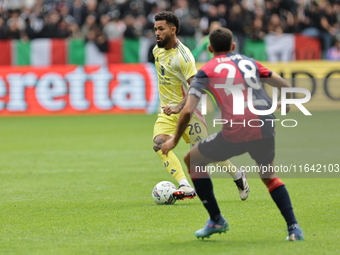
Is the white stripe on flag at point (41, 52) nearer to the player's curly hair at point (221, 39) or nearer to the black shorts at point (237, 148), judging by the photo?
the player's curly hair at point (221, 39)

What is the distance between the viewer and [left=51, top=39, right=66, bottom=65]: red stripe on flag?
65.9ft

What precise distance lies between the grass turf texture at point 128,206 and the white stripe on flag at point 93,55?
23.4 ft

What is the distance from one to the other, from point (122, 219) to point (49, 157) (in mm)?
5546

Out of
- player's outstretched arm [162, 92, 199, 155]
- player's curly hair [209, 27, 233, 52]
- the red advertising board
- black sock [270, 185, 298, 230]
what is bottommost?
the red advertising board

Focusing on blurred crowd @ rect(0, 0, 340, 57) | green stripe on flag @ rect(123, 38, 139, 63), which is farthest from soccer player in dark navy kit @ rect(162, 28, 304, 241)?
green stripe on flag @ rect(123, 38, 139, 63)

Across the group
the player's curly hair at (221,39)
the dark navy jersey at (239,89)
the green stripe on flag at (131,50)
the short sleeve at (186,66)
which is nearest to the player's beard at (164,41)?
the short sleeve at (186,66)

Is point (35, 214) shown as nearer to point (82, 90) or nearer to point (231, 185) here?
point (231, 185)

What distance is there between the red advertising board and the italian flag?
101cm

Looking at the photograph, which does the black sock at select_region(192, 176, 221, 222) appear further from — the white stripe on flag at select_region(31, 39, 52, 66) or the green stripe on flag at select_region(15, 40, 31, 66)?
the green stripe on flag at select_region(15, 40, 31, 66)

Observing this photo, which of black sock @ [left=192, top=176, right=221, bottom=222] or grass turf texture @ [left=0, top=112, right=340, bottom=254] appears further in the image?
black sock @ [left=192, top=176, right=221, bottom=222]

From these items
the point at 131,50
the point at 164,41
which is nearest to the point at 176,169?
the point at 164,41

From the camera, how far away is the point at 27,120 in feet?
60.1

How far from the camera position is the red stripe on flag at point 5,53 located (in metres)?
20.3

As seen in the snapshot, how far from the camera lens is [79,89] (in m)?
18.9
